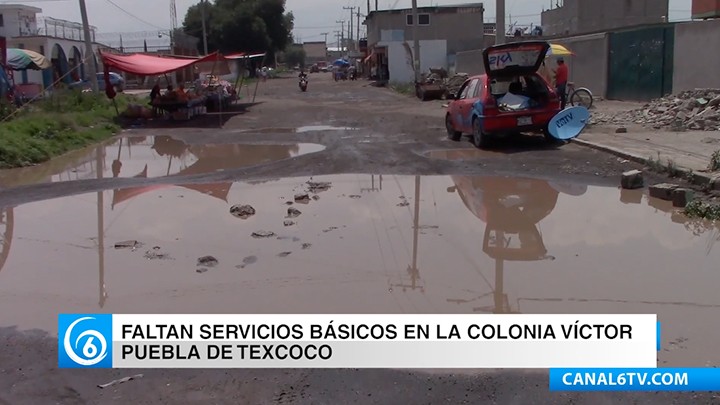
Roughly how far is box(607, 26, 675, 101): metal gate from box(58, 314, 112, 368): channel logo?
68.7 ft

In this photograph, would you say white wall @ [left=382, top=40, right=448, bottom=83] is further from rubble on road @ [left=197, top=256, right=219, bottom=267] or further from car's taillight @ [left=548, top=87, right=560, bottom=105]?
rubble on road @ [left=197, top=256, right=219, bottom=267]

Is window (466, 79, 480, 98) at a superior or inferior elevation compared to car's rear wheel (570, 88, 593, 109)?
superior

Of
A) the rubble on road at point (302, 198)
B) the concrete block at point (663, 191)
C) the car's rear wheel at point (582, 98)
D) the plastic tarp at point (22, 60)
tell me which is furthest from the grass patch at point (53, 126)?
the car's rear wheel at point (582, 98)

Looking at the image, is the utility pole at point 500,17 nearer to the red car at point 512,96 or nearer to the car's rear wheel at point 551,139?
the red car at point 512,96

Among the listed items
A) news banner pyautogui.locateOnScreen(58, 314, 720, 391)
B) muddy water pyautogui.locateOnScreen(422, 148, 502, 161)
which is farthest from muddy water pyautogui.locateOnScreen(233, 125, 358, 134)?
news banner pyautogui.locateOnScreen(58, 314, 720, 391)

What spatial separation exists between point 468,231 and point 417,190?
265cm

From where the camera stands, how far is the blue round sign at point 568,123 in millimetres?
14414

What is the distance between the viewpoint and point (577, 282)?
633 cm

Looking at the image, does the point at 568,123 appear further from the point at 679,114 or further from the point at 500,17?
the point at 500,17

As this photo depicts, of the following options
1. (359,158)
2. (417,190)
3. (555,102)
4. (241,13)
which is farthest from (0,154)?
(241,13)

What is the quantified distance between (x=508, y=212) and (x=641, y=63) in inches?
662

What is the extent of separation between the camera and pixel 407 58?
51812mm

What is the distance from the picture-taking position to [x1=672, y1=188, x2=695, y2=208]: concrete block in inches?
356

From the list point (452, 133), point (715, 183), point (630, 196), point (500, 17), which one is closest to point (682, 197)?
point (715, 183)
